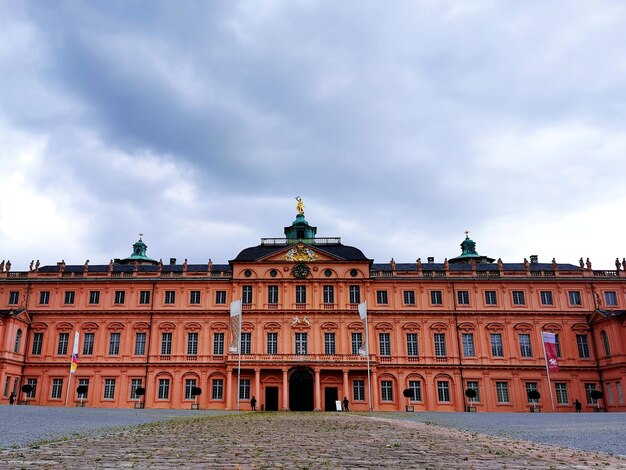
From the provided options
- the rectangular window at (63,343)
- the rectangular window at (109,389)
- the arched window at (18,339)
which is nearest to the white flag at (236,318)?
the rectangular window at (109,389)

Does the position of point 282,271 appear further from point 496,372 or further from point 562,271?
point 562,271

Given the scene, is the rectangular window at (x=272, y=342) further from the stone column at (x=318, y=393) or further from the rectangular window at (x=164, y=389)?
the rectangular window at (x=164, y=389)

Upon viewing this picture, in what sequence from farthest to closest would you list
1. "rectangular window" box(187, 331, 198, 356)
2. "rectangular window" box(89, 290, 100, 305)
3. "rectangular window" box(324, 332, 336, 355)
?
"rectangular window" box(89, 290, 100, 305) → "rectangular window" box(187, 331, 198, 356) → "rectangular window" box(324, 332, 336, 355)

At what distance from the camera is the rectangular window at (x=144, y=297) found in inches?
2267

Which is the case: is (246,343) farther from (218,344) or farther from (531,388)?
(531,388)

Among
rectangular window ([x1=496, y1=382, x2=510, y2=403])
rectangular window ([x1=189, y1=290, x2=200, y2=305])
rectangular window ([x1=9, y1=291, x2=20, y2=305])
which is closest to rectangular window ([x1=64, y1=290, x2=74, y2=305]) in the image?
rectangular window ([x1=9, y1=291, x2=20, y2=305])

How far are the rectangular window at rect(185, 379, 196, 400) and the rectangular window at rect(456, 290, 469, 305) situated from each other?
92.5 ft

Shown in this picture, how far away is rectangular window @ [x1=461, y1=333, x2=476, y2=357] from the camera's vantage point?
182ft

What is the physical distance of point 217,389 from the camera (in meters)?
54.1

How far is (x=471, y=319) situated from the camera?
56094 millimetres

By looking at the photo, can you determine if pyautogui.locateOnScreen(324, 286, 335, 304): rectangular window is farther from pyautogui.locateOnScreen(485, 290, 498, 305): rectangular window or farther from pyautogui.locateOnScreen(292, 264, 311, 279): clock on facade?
pyautogui.locateOnScreen(485, 290, 498, 305): rectangular window

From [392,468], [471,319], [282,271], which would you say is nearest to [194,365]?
[282,271]

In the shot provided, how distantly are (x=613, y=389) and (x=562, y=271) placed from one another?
12298 millimetres

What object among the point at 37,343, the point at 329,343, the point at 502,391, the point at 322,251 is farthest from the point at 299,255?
the point at 37,343
